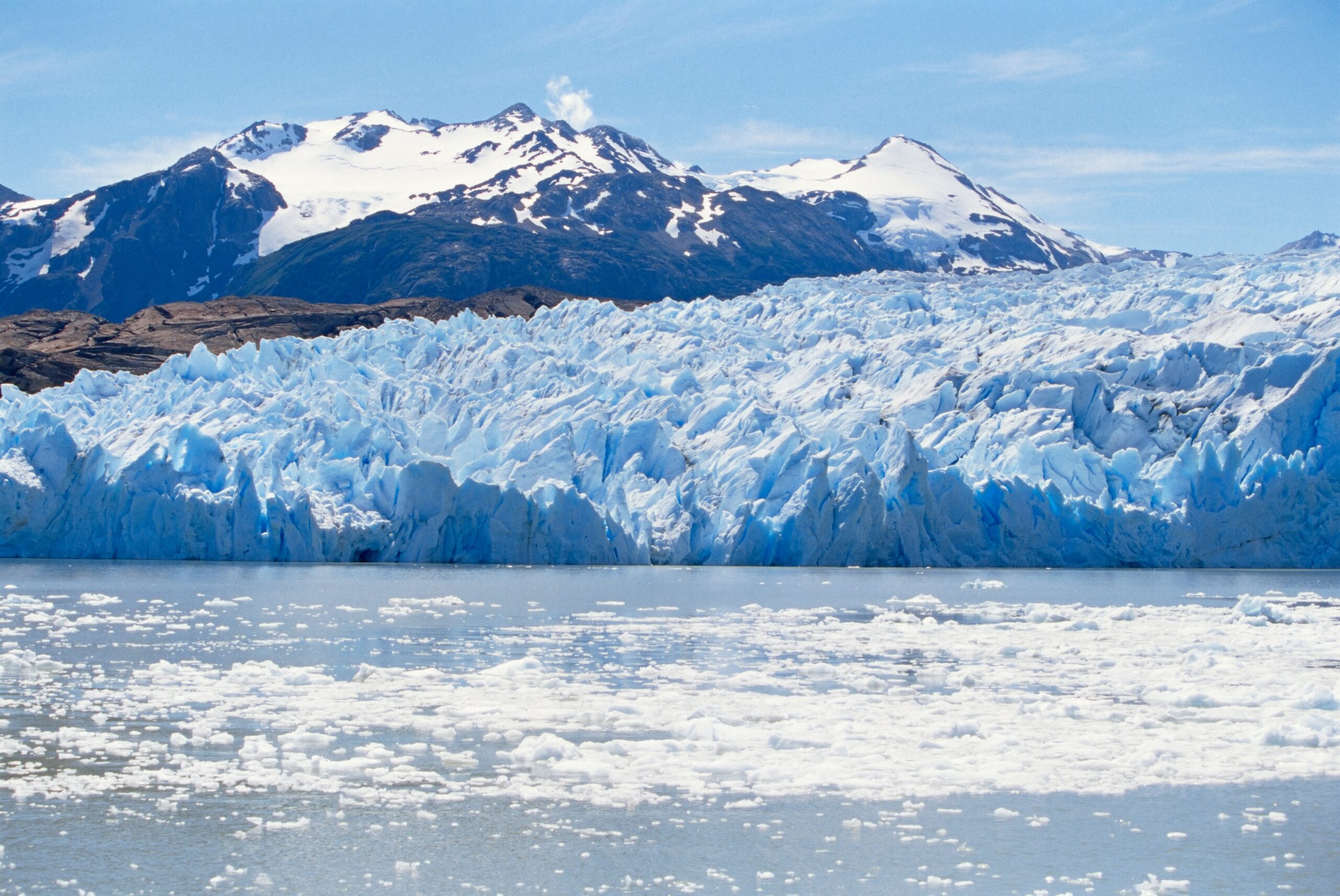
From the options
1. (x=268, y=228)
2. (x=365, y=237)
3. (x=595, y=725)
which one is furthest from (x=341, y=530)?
(x=268, y=228)

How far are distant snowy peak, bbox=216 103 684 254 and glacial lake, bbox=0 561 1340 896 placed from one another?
288 feet

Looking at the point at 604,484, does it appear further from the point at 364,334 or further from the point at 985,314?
the point at 985,314

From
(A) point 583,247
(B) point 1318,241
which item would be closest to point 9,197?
(A) point 583,247

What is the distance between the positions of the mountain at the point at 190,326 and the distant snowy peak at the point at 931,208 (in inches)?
1706

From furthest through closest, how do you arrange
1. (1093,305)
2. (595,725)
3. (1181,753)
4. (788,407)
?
(1093,305)
(788,407)
(595,725)
(1181,753)

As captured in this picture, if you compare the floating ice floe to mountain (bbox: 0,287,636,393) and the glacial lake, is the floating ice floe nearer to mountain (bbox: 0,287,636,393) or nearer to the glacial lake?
the glacial lake

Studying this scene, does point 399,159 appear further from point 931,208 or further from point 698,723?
point 698,723

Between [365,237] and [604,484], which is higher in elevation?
[365,237]

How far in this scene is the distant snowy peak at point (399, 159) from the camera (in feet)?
338

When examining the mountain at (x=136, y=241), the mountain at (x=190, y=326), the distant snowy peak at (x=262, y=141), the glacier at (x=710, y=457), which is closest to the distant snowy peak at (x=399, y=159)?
the distant snowy peak at (x=262, y=141)

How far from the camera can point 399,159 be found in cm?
11900

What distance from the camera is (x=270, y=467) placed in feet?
82.1

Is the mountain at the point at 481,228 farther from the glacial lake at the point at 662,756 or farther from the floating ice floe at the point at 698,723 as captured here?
the floating ice floe at the point at 698,723

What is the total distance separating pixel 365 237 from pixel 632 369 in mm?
59425
